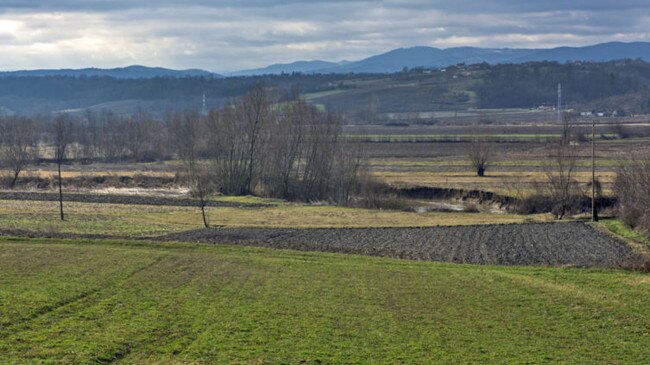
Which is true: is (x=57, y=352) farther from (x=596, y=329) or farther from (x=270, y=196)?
(x=270, y=196)

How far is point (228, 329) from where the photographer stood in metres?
21.1

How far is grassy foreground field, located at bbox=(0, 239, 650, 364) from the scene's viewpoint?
1912 centimetres

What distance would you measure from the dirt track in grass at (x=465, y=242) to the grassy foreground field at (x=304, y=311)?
4.63 metres

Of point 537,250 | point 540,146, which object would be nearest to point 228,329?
point 537,250

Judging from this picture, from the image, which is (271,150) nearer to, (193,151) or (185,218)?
(193,151)

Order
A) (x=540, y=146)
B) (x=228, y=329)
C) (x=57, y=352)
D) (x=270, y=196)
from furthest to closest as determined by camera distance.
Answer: (x=540, y=146) → (x=270, y=196) → (x=228, y=329) → (x=57, y=352)

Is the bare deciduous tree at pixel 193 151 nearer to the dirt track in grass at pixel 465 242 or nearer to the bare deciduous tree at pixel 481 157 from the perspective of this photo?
the dirt track in grass at pixel 465 242

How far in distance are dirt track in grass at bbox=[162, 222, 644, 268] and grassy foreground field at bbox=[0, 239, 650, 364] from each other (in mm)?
4627

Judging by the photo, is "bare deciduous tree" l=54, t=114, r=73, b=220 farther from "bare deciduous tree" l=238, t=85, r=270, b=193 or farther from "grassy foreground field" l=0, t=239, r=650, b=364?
"grassy foreground field" l=0, t=239, r=650, b=364

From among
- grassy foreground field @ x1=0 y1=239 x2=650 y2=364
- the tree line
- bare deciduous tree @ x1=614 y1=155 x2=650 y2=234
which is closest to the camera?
grassy foreground field @ x1=0 y1=239 x2=650 y2=364

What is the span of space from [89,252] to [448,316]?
17.0 metres

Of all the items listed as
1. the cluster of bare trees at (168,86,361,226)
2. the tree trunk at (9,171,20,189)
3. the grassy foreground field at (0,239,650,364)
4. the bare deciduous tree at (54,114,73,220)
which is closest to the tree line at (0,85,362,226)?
the cluster of bare trees at (168,86,361,226)

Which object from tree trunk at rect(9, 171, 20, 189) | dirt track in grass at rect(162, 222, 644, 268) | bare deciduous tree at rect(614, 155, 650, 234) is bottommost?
tree trunk at rect(9, 171, 20, 189)

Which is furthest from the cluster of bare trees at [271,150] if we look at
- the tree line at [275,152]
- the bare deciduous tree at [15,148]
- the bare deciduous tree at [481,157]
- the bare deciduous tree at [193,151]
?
the bare deciduous tree at [15,148]
